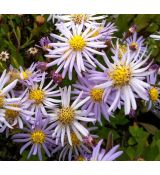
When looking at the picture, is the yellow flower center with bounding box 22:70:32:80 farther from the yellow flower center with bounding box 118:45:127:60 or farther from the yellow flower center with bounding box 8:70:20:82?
the yellow flower center with bounding box 118:45:127:60

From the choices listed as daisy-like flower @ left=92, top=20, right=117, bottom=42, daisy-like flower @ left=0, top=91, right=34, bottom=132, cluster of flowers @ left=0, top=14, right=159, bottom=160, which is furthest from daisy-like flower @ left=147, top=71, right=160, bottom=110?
daisy-like flower @ left=0, top=91, right=34, bottom=132

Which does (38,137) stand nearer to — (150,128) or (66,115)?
(66,115)

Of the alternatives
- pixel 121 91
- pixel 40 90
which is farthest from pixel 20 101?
pixel 121 91
